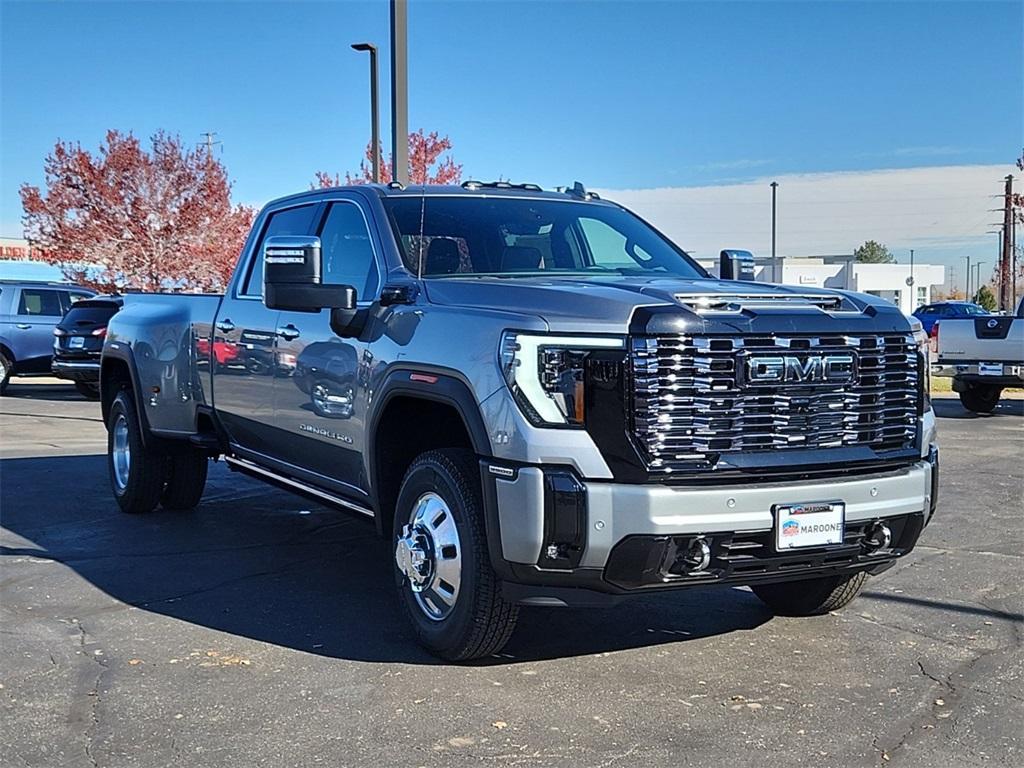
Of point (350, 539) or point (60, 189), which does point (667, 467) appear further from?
point (60, 189)

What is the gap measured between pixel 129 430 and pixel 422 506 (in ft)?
13.3

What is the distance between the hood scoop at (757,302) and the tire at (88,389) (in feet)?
50.1

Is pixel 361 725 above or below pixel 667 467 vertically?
below

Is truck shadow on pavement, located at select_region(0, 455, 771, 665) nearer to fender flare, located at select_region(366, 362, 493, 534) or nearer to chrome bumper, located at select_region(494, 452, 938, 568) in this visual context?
fender flare, located at select_region(366, 362, 493, 534)

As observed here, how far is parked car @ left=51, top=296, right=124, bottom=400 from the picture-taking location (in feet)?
57.3

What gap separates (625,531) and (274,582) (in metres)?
2.77

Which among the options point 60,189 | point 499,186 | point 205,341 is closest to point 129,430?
point 205,341

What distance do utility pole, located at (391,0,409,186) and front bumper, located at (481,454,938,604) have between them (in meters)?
7.86

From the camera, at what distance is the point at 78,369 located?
1745 centimetres

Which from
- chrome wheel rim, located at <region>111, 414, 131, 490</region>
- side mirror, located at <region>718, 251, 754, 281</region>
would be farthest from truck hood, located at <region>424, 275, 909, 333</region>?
chrome wheel rim, located at <region>111, 414, 131, 490</region>

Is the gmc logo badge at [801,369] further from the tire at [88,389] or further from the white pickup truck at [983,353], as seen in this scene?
the tire at [88,389]

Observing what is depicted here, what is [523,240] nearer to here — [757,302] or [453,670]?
[757,302]

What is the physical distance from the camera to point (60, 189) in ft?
90.6

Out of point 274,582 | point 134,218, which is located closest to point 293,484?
point 274,582
